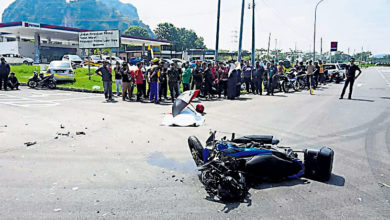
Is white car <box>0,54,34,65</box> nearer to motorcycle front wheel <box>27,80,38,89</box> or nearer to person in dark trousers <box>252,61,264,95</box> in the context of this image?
motorcycle front wheel <box>27,80,38,89</box>

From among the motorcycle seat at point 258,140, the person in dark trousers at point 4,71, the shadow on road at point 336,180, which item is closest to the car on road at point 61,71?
the person in dark trousers at point 4,71

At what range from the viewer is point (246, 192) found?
4461mm

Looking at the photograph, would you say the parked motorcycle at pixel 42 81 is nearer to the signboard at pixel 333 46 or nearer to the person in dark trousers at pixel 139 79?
the person in dark trousers at pixel 139 79

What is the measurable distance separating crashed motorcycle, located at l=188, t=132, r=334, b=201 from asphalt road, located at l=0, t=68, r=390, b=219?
0.18m

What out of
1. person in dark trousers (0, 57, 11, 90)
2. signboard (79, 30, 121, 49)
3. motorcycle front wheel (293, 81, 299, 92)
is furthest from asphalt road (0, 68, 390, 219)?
signboard (79, 30, 121, 49)

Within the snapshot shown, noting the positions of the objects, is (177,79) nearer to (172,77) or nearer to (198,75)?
(172,77)

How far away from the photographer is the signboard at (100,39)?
21797mm

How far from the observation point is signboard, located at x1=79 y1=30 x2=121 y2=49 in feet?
71.5

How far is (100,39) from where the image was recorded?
876 inches

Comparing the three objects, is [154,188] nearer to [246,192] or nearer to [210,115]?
[246,192]

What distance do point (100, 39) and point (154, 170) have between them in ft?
62.0

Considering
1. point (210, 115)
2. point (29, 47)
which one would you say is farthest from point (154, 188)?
point (29, 47)

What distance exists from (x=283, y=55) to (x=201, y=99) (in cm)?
13062

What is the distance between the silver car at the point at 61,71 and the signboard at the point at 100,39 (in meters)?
2.23
